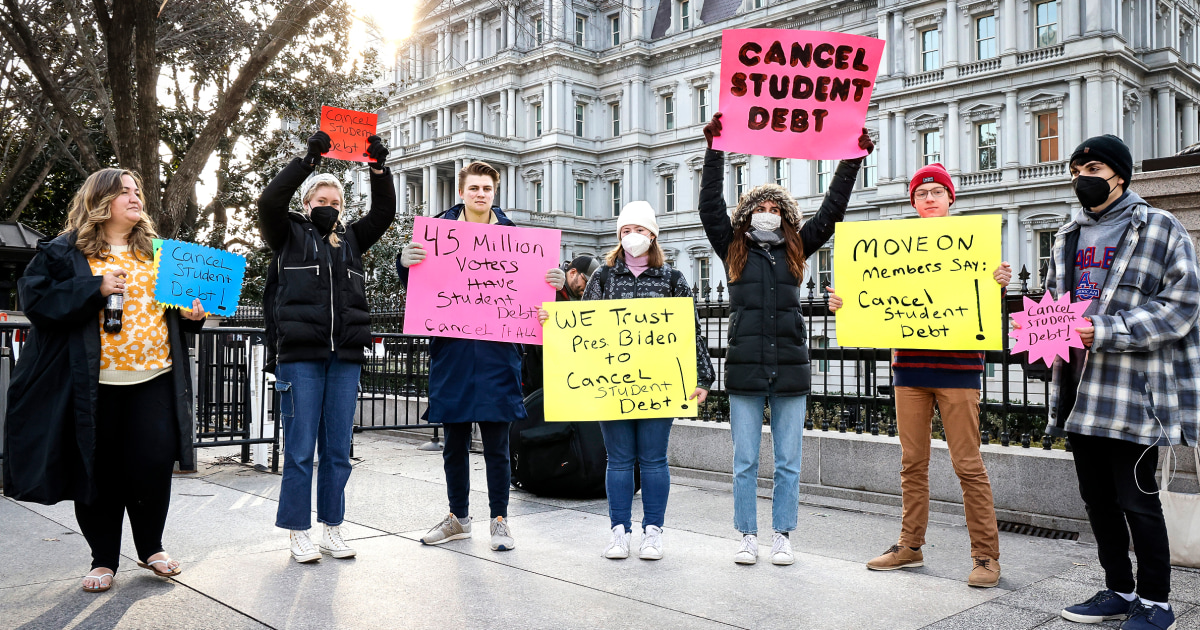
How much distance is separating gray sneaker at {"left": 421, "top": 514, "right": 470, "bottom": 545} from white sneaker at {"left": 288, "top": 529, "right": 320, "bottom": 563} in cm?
68

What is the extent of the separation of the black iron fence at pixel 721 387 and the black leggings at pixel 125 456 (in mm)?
3355

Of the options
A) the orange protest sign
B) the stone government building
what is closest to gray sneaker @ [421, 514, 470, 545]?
the orange protest sign

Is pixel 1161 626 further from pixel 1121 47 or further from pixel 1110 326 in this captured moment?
pixel 1121 47

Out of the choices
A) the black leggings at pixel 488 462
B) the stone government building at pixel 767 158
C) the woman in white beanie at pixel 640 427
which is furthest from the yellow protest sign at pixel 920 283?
the stone government building at pixel 767 158

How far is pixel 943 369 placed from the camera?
4.61 metres

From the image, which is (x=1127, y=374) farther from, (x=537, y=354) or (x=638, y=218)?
(x=537, y=354)

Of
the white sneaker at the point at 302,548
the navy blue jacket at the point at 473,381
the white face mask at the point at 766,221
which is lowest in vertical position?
the white sneaker at the point at 302,548

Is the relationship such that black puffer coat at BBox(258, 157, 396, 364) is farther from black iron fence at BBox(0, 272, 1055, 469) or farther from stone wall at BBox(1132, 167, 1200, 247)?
stone wall at BBox(1132, 167, 1200, 247)

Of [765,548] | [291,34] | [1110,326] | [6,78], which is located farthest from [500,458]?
[6,78]

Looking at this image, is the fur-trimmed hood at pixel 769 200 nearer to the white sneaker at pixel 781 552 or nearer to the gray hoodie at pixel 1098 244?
the gray hoodie at pixel 1098 244

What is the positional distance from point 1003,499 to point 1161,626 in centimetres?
228

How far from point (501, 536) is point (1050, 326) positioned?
300 cm

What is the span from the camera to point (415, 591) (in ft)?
13.8

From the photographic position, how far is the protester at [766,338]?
482 centimetres
